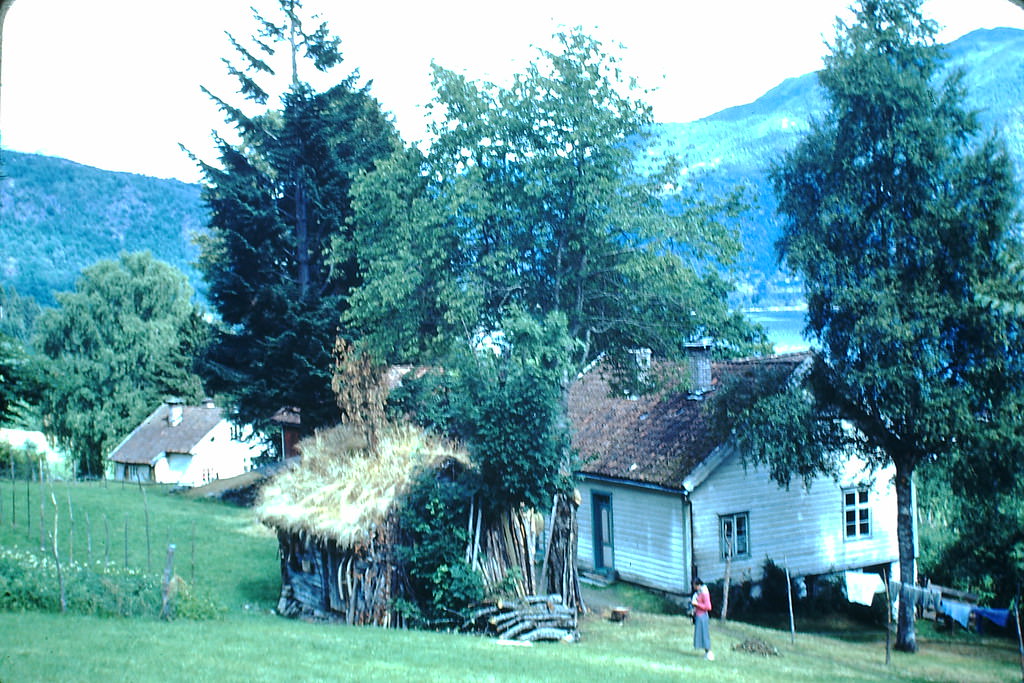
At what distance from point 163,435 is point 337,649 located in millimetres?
50908

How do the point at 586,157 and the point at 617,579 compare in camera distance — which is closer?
the point at 586,157

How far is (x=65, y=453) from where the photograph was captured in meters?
63.8

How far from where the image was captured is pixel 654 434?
1076 inches

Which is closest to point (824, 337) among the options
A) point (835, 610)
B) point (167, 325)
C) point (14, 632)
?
point (835, 610)

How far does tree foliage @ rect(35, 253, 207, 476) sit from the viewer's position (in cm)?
6169

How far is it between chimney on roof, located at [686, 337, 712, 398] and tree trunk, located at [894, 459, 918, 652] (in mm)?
6852

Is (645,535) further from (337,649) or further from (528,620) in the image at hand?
(337,649)

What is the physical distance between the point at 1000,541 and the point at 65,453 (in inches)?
2289

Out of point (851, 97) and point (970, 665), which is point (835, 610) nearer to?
point (970, 665)

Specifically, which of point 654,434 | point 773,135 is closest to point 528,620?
point 654,434

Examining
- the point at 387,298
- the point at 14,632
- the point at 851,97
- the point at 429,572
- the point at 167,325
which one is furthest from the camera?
the point at 167,325

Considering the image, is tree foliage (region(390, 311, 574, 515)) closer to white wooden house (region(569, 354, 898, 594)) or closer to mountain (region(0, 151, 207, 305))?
white wooden house (region(569, 354, 898, 594))

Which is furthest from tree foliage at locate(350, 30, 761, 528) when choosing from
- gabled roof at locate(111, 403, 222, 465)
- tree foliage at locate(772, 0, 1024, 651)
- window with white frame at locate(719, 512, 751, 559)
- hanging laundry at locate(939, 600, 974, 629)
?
gabled roof at locate(111, 403, 222, 465)

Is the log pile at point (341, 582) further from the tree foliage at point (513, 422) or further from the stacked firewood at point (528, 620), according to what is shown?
the tree foliage at point (513, 422)
